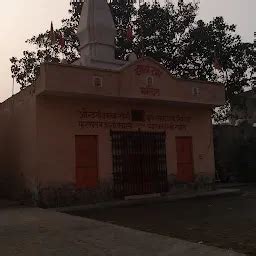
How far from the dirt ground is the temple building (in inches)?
71.9

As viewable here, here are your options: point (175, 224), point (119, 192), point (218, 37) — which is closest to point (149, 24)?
point (218, 37)

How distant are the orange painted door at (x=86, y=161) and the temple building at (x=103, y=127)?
1.3 inches

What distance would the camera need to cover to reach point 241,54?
976 inches

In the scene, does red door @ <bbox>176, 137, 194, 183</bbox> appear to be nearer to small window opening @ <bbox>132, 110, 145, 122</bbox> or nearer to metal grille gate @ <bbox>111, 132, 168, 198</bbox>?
metal grille gate @ <bbox>111, 132, 168, 198</bbox>

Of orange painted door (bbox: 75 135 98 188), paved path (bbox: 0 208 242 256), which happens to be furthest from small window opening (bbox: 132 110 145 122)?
paved path (bbox: 0 208 242 256)

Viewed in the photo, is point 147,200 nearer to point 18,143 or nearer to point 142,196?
point 142,196

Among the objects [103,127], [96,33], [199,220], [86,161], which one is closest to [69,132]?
[86,161]

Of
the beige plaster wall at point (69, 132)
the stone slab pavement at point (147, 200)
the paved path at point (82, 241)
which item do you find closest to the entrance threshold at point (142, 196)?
the stone slab pavement at point (147, 200)

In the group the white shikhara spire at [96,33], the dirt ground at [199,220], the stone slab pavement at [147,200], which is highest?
the white shikhara spire at [96,33]

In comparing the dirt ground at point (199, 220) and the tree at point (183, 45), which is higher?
the tree at point (183, 45)

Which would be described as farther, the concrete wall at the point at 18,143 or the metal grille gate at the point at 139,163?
the metal grille gate at the point at 139,163

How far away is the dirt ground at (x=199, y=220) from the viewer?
7770mm

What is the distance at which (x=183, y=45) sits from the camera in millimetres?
24953

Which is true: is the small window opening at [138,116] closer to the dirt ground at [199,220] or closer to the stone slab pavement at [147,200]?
the stone slab pavement at [147,200]
